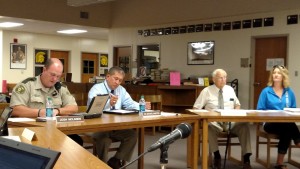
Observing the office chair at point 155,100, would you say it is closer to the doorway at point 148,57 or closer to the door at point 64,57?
the doorway at point 148,57

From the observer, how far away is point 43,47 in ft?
42.7

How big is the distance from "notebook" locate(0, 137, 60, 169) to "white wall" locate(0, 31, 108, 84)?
11.7 meters

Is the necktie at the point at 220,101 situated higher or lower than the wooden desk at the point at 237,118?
higher

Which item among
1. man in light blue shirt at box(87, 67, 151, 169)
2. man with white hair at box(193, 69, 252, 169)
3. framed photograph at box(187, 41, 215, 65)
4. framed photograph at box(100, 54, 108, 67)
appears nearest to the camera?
man in light blue shirt at box(87, 67, 151, 169)

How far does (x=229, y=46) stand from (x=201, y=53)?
0.78 meters

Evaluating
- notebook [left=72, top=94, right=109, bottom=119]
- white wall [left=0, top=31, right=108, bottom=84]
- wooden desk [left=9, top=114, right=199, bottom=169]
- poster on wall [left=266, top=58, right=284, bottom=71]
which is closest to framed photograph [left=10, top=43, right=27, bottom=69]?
white wall [left=0, top=31, right=108, bottom=84]

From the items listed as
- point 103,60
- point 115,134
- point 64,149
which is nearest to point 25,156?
point 64,149

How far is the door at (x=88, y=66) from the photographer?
14008 mm

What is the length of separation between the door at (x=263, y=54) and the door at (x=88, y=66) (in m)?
6.88

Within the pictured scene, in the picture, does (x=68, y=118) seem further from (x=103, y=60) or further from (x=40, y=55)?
(x=103, y=60)

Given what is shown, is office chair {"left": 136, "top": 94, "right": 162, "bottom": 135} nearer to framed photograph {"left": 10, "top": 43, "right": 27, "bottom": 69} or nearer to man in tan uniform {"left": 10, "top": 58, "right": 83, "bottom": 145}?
man in tan uniform {"left": 10, "top": 58, "right": 83, "bottom": 145}

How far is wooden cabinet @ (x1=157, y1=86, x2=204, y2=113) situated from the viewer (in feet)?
23.3

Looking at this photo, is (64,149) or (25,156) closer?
(25,156)

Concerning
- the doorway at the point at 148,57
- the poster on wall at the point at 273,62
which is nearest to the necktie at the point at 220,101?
the poster on wall at the point at 273,62
